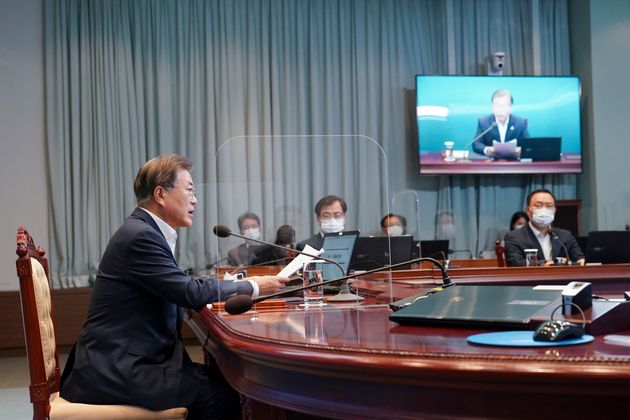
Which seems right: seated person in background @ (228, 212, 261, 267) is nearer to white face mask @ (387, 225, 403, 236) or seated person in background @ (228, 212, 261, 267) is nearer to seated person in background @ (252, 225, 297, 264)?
seated person in background @ (252, 225, 297, 264)

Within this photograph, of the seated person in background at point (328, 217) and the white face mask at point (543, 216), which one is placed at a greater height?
the seated person in background at point (328, 217)

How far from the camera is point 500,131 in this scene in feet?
21.9

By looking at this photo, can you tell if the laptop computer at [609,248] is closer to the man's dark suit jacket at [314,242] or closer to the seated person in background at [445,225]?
the man's dark suit jacket at [314,242]

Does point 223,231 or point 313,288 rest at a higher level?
point 223,231

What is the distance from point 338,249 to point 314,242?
99 mm

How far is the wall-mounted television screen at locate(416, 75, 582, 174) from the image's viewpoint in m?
6.57

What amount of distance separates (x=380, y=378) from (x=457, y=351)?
0.14 metres

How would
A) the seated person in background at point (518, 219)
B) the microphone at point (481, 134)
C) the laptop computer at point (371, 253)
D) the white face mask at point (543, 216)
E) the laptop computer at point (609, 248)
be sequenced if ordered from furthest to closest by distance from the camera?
1. the microphone at point (481, 134)
2. the seated person in background at point (518, 219)
3. the white face mask at point (543, 216)
4. the laptop computer at point (609, 248)
5. the laptop computer at point (371, 253)

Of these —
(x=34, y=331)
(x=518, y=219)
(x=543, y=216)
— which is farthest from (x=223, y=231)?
(x=518, y=219)

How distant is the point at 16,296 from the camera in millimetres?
5906

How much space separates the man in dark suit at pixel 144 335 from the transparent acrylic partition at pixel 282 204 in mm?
279

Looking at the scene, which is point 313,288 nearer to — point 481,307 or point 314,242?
point 314,242

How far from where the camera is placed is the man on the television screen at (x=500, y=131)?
262 inches

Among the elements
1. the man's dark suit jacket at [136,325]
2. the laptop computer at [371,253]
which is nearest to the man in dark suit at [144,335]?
the man's dark suit jacket at [136,325]
